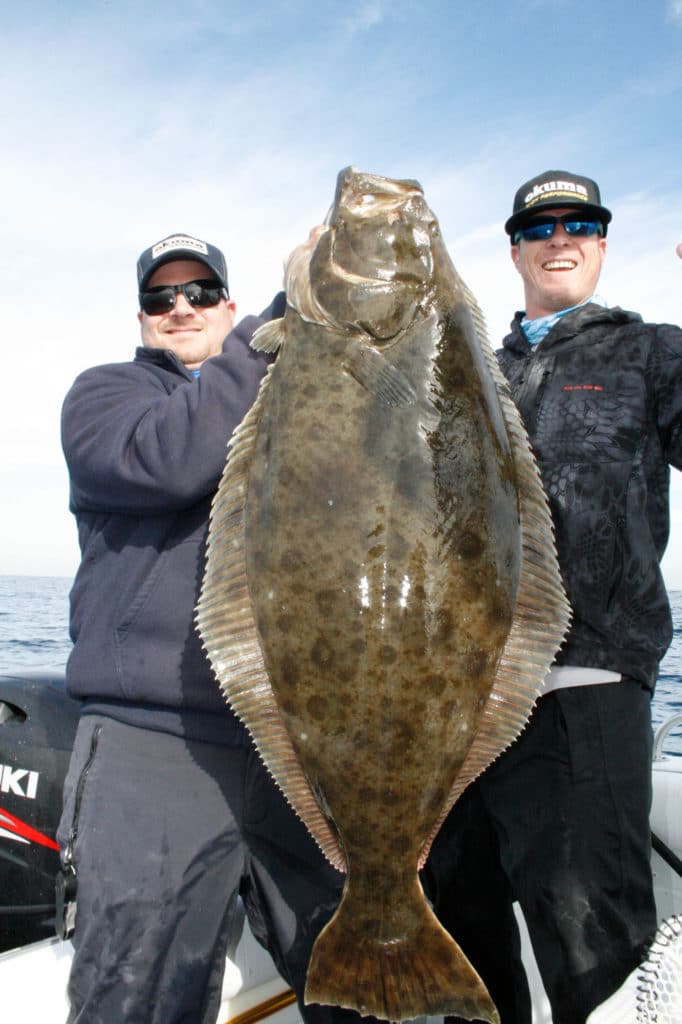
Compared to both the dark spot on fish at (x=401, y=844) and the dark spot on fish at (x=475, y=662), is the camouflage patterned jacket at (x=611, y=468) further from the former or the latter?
the dark spot on fish at (x=401, y=844)

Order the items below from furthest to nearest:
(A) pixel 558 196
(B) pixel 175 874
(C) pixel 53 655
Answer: (C) pixel 53 655 < (A) pixel 558 196 < (B) pixel 175 874

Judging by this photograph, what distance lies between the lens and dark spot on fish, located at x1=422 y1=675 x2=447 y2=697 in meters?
2.06

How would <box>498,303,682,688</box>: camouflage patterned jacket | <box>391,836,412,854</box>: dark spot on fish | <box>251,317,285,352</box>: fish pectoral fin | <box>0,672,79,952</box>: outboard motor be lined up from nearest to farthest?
<box>391,836,412,854</box>: dark spot on fish
<box>251,317,285,352</box>: fish pectoral fin
<box>498,303,682,688</box>: camouflage patterned jacket
<box>0,672,79,952</box>: outboard motor

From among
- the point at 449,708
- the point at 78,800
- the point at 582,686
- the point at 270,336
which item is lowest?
the point at 78,800

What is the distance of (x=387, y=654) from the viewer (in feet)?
6.70

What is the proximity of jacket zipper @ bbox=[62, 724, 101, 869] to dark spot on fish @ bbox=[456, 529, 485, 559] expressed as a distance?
1.54 metres

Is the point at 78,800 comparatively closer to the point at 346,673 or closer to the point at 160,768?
the point at 160,768

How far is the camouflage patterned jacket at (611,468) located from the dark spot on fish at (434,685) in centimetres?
94

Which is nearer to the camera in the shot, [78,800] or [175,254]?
[78,800]

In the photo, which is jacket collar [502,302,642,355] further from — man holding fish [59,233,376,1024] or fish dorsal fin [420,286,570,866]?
man holding fish [59,233,376,1024]

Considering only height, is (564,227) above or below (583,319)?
above

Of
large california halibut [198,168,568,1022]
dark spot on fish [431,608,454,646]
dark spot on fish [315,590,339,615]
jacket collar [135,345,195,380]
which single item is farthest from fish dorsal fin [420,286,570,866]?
jacket collar [135,345,195,380]

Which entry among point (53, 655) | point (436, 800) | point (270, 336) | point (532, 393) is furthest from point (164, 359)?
point (53, 655)

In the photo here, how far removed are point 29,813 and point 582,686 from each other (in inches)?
104
